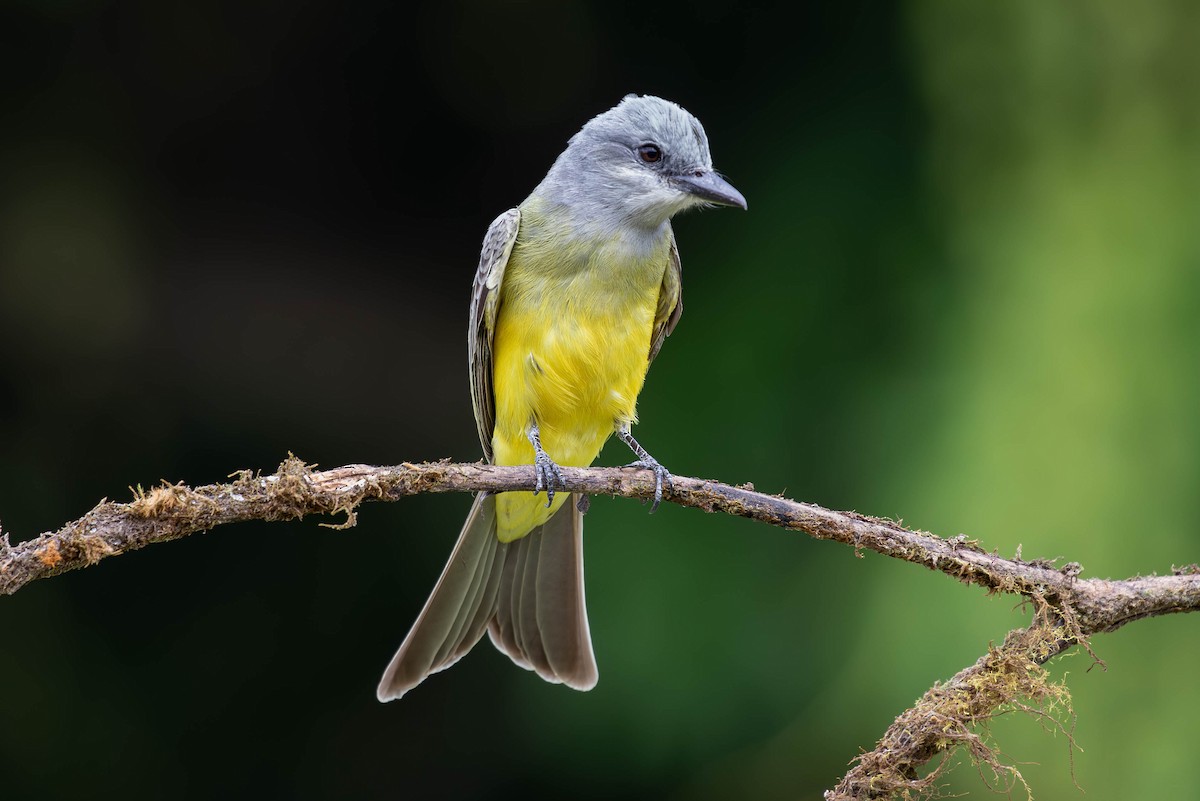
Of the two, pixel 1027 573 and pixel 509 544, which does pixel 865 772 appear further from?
pixel 509 544

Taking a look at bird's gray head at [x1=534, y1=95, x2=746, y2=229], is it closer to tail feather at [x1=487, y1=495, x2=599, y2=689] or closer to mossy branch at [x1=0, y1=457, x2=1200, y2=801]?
tail feather at [x1=487, y1=495, x2=599, y2=689]

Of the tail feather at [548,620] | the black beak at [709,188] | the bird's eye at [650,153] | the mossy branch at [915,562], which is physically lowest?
the tail feather at [548,620]

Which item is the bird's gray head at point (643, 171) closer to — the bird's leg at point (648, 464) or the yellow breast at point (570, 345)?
the yellow breast at point (570, 345)

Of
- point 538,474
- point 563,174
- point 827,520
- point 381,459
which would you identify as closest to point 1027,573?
point 827,520

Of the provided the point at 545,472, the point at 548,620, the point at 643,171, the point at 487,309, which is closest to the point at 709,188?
the point at 643,171

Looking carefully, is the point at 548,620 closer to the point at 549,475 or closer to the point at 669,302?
the point at 549,475

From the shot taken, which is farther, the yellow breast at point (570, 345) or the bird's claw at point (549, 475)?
the yellow breast at point (570, 345)

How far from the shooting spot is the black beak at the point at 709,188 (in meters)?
3.04

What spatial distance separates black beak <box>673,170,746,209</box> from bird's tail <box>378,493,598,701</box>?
3.06ft

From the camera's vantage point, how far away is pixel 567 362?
A: 3055 mm

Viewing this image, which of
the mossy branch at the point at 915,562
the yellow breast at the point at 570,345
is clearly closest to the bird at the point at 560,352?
the yellow breast at the point at 570,345

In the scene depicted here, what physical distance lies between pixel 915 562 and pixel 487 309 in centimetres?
147

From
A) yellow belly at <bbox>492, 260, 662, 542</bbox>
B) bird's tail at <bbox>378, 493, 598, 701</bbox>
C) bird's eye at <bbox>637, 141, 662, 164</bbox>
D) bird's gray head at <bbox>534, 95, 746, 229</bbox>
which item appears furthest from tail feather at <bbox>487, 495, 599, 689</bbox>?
bird's eye at <bbox>637, 141, 662, 164</bbox>

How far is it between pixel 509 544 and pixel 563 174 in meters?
1.08
